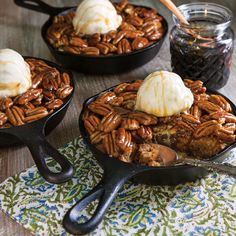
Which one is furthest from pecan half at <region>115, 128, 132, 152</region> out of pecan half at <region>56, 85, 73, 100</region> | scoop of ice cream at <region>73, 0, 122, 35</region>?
scoop of ice cream at <region>73, 0, 122, 35</region>

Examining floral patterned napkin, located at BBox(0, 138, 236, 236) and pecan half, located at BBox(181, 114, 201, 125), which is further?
pecan half, located at BBox(181, 114, 201, 125)

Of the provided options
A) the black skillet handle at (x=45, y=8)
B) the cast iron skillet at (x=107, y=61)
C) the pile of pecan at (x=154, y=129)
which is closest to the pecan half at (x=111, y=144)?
the pile of pecan at (x=154, y=129)

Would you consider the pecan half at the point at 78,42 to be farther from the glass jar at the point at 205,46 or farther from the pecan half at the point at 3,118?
the pecan half at the point at 3,118

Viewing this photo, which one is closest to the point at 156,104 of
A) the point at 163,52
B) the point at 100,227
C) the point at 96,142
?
the point at 96,142

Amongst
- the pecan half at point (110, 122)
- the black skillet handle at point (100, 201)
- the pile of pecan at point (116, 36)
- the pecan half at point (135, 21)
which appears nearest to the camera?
the black skillet handle at point (100, 201)

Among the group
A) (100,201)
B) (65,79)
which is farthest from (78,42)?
(100,201)

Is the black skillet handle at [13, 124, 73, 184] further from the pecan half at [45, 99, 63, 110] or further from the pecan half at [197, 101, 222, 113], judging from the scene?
the pecan half at [197, 101, 222, 113]
